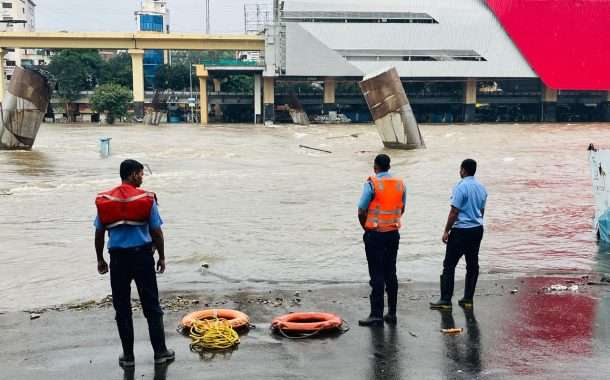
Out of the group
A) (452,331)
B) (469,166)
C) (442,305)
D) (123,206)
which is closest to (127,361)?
(123,206)

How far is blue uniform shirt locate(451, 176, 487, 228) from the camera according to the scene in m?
6.80

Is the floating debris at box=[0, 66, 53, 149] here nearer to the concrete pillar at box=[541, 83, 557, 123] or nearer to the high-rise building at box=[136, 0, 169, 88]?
the concrete pillar at box=[541, 83, 557, 123]

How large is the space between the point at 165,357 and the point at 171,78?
8288 centimetres

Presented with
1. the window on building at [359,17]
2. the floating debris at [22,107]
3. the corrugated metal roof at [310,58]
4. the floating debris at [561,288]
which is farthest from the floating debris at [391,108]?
the window on building at [359,17]

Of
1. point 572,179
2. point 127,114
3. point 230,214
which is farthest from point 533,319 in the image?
point 127,114

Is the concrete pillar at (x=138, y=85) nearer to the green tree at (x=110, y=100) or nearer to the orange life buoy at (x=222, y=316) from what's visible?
the green tree at (x=110, y=100)

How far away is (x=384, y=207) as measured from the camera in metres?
6.34

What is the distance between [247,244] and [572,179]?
1390 cm

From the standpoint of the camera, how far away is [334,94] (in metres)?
70.8

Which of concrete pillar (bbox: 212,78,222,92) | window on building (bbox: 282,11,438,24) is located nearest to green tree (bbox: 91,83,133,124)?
concrete pillar (bbox: 212,78,222,92)

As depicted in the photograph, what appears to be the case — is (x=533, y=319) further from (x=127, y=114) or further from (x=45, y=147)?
(x=127, y=114)

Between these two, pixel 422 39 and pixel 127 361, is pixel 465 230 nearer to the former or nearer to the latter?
pixel 127 361

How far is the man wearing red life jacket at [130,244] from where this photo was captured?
518 centimetres

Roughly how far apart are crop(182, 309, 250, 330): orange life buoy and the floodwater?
75.1 inches
